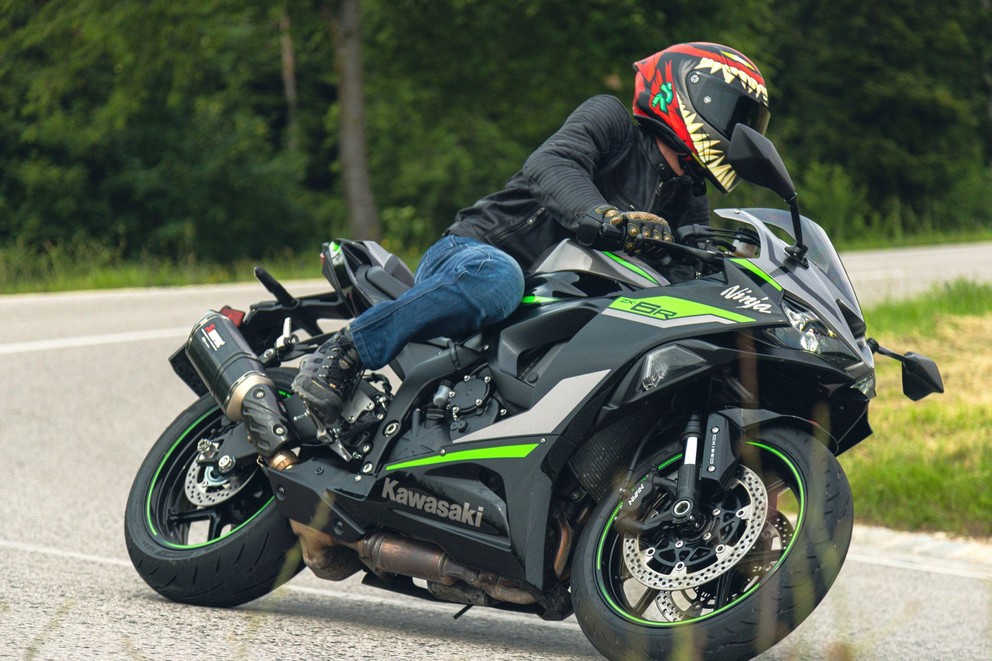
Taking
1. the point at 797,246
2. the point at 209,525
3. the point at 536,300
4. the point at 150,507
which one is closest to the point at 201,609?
the point at 209,525

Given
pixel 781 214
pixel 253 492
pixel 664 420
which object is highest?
pixel 781 214

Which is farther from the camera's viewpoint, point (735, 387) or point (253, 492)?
point (253, 492)

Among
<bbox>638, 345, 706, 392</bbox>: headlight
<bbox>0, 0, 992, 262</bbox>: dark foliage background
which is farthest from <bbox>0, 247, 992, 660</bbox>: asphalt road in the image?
<bbox>0, 0, 992, 262</bbox>: dark foliage background

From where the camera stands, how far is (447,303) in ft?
13.7

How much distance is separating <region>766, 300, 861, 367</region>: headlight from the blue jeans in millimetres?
818

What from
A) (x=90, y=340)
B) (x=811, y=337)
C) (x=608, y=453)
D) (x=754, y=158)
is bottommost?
(x=90, y=340)

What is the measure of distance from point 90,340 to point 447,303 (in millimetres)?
7755

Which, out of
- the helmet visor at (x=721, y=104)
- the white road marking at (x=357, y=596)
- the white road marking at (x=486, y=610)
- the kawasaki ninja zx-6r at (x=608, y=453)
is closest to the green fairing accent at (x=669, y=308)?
the kawasaki ninja zx-6r at (x=608, y=453)

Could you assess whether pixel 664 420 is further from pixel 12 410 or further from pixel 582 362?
pixel 12 410

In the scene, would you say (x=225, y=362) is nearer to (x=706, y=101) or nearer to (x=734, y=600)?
(x=706, y=101)

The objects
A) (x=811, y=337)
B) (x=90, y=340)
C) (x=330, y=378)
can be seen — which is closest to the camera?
(x=811, y=337)

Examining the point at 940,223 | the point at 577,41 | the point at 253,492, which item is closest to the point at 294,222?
the point at 577,41

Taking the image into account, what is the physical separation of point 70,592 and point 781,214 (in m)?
2.57

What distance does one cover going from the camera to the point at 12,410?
8766 millimetres
